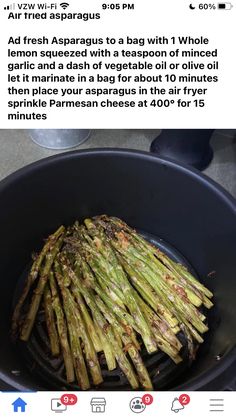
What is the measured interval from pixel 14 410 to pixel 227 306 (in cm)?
63

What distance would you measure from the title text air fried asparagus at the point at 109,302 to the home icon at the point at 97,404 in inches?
10.8

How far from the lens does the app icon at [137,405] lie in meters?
0.91

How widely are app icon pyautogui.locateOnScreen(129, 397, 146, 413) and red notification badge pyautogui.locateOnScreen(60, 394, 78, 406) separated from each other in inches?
4.5

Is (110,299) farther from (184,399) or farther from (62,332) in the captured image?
(184,399)

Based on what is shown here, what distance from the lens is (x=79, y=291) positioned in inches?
52.5

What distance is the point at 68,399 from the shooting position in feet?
3.00

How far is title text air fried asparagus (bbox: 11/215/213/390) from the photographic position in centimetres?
122

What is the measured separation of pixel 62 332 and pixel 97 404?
14.3 inches
